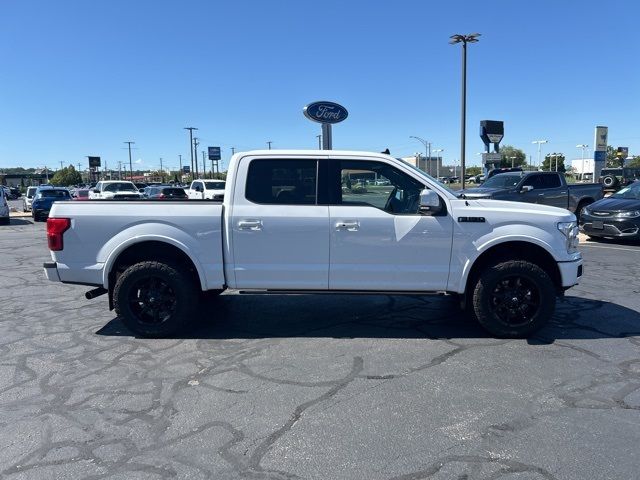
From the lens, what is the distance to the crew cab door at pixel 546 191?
52.6ft

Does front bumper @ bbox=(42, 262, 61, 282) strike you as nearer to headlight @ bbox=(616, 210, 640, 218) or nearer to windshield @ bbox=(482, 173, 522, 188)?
headlight @ bbox=(616, 210, 640, 218)

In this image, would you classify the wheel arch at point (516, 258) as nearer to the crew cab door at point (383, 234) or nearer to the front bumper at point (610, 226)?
the crew cab door at point (383, 234)

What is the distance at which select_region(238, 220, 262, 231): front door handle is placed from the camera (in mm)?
5066

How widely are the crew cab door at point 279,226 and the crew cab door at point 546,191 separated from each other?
1277cm

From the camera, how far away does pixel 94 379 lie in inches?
167

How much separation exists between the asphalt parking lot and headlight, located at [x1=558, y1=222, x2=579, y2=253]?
3.23 feet

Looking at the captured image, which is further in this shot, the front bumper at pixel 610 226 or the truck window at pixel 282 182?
the front bumper at pixel 610 226

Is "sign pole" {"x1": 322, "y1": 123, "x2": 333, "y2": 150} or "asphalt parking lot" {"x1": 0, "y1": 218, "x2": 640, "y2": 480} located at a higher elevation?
"sign pole" {"x1": 322, "y1": 123, "x2": 333, "y2": 150}

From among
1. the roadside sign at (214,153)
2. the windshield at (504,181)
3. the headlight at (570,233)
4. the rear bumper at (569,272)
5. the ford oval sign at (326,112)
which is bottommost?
the rear bumper at (569,272)

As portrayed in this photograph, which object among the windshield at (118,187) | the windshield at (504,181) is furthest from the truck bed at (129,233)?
the windshield at (118,187)

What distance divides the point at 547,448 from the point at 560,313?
341cm

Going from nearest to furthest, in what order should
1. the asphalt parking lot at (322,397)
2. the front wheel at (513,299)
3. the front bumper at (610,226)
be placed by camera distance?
the asphalt parking lot at (322,397) → the front wheel at (513,299) → the front bumper at (610,226)

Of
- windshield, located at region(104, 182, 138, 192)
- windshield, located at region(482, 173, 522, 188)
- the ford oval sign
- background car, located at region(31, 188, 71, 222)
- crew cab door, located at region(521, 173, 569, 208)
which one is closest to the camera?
the ford oval sign

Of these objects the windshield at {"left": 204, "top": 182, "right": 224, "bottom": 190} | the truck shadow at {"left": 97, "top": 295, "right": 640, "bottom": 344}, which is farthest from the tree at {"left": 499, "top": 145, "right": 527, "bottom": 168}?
the truck shadow at {"left": 97, "top": 295, "right": 640, "bottom": 344}
